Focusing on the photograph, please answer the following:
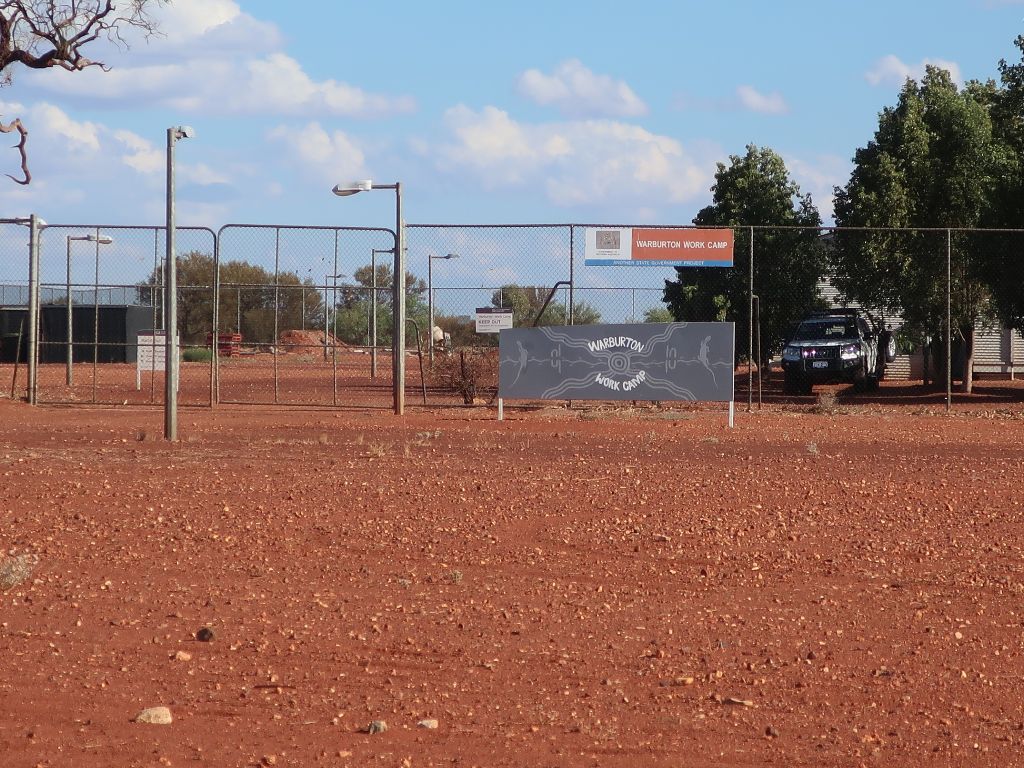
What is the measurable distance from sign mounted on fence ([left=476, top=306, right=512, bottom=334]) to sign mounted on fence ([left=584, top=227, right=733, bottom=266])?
202 cm

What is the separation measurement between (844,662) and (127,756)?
11.2 ft

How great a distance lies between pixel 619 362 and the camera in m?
20.0

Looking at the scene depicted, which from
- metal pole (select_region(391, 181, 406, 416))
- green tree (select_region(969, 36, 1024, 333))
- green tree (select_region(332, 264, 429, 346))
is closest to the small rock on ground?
metal pole (select_region(391, 181, 406, 416))

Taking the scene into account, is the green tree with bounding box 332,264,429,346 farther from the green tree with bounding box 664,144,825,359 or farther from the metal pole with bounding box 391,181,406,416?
the metal pole with bounding box 391,181,406,416

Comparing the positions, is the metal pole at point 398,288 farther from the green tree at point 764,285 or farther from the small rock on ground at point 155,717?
the small rock on ground at point 155,717

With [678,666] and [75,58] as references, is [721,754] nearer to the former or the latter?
[678,666]

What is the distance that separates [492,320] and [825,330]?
11.2 metres

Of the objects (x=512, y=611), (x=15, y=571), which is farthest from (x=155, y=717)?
(x=15, y=571)

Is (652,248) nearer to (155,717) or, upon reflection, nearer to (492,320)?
(492,320)

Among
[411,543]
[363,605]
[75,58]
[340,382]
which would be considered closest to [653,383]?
[75,58]

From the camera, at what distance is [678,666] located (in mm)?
6289

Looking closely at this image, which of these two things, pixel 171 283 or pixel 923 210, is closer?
pixel 171 283

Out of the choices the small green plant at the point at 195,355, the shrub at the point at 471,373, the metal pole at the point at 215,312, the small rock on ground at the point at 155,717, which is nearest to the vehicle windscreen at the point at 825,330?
the shrub at the point at 471,373

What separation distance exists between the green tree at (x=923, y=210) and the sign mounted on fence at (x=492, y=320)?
11.5 m
